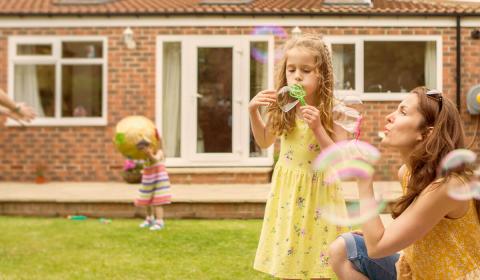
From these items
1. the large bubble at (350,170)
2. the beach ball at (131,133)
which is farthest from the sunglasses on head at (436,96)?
the beach ball at (131,133)

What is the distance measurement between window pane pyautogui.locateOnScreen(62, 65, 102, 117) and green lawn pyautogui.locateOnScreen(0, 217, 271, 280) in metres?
4.02

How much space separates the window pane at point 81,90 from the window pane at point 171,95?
1.14 metres

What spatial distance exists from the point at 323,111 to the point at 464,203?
3.62 ft

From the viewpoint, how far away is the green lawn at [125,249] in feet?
15.9

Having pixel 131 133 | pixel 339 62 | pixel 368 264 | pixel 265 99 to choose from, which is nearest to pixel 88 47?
pixel 131 133

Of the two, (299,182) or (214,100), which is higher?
(214,100)

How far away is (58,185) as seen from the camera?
1048 centimetres

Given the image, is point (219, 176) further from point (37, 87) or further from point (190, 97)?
point (37, 87)

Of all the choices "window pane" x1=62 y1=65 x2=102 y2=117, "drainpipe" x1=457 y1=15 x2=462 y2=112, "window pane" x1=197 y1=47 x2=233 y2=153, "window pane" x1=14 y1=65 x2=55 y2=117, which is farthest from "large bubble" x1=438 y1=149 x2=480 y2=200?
"window pane" x1=14 y1=65 x2=55 y2=117

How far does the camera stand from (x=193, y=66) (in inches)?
449

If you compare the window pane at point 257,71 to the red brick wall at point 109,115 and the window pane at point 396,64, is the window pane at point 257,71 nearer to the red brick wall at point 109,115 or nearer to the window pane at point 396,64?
the red brick wall at point 109,115

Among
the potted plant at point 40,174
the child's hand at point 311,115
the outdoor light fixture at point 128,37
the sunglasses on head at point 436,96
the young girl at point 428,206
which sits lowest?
the potted plant at point 40,174

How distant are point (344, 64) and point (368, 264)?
9.05m

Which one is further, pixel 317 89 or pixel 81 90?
pixel 81 90
